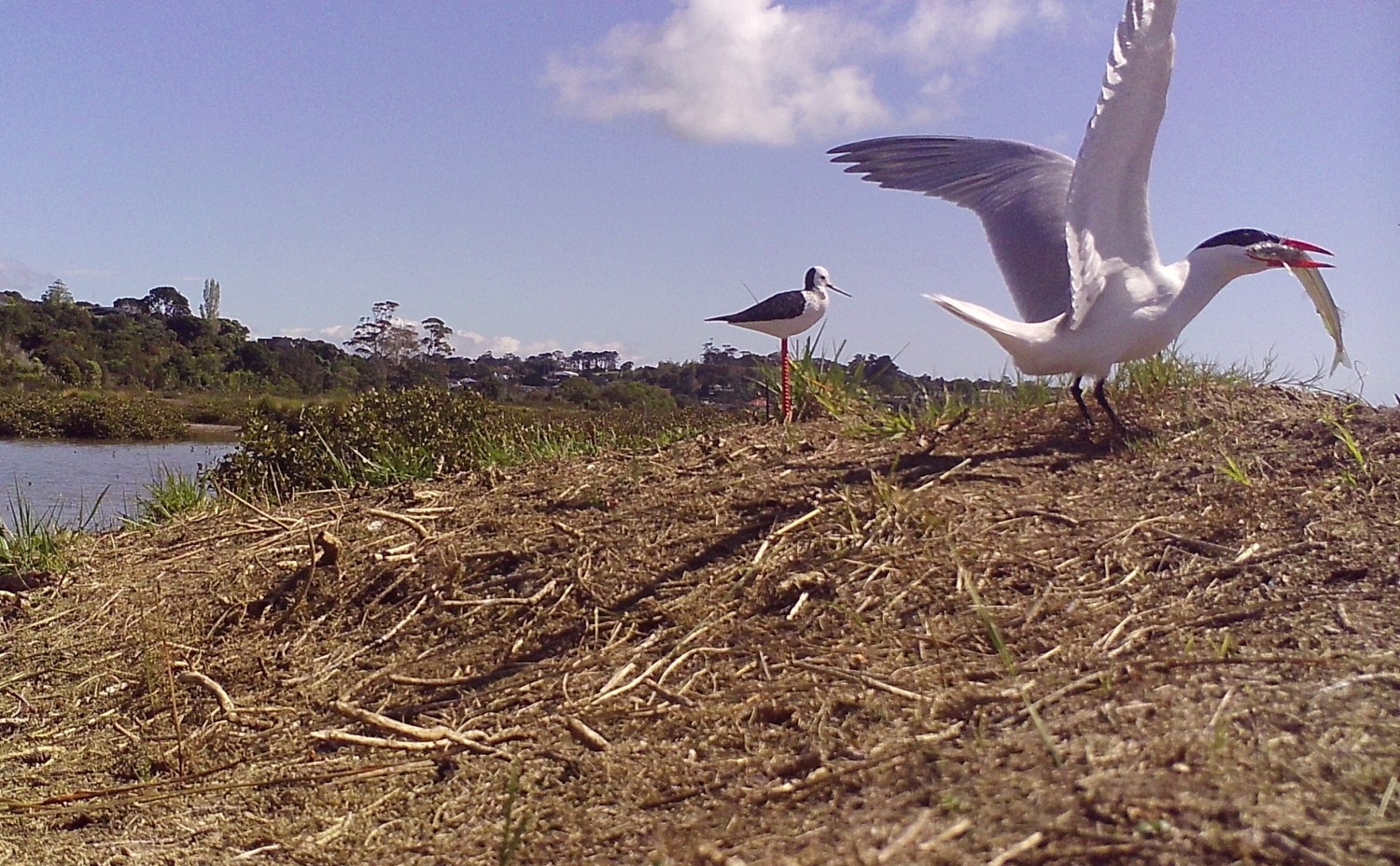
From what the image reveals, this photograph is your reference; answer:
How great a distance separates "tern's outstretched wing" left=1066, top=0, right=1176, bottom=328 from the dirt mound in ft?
1.96

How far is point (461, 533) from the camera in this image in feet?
12.5

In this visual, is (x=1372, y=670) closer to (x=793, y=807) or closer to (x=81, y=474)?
(x=793, y=807)

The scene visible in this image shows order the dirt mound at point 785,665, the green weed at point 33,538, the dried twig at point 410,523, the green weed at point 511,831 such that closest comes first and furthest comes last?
the dirt mound at point 785,665 → the green weed at point 511,831 → the dried twig at point 410,523 → the green weed at point 33,538

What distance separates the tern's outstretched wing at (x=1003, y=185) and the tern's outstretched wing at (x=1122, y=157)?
2.00 ft

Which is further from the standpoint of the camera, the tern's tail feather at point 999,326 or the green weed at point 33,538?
the green weed at point 33,538

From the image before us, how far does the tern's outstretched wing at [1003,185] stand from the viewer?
14.9 feet

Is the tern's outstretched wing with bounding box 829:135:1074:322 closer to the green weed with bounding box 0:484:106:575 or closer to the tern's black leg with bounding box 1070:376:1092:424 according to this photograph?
the tern's black leg with bounding box 1070:376:1092:424

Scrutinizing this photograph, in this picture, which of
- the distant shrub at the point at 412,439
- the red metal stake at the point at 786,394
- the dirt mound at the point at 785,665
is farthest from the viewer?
the distant shrub at the point at 412,439

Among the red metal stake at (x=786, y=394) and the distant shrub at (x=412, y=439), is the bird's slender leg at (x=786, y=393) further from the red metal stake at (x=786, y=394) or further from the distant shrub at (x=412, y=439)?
the distant shrub at (x=412, y=439)

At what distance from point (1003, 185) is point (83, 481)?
6023 mm

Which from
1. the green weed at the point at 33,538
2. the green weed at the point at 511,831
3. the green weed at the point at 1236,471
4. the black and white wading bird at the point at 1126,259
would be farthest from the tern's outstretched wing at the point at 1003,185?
the green weed at the point at 33,538

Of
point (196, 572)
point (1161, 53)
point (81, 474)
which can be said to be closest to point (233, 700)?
point (196, 572)

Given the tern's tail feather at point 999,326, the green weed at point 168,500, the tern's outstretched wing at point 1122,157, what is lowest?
the green weed at point 168,500

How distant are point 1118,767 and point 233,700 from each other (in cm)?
231
